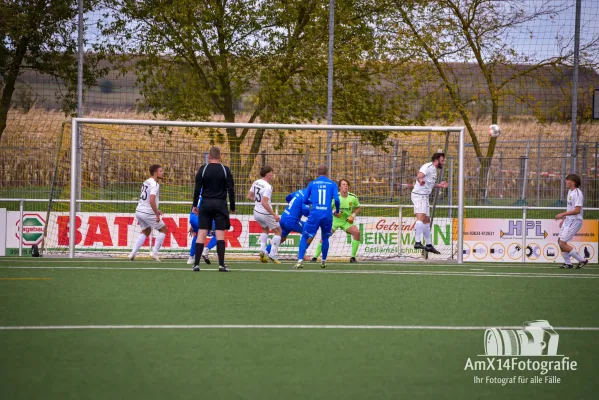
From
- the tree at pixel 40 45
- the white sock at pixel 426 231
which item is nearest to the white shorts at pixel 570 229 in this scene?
the white sock at pixel 426 231

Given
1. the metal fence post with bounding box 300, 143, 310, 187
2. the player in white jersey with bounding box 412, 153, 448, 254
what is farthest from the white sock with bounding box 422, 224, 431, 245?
the metal fence post with bounding box 300, 143, 310, 187

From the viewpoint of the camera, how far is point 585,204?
17.6 m

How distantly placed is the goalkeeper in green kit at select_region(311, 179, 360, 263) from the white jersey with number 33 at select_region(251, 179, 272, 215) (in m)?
1.39

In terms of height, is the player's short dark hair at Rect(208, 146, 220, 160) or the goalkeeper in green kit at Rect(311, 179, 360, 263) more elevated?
the player's short dark hair at Rect(208, 146, 220, 160)

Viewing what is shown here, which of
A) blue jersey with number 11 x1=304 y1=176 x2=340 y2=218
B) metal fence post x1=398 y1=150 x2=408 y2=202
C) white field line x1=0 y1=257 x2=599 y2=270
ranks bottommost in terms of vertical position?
white field line x1=0 y1=257 x2=599 y2=270

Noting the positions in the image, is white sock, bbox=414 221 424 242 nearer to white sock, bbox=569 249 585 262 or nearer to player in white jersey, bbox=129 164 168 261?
white sock, bbox=569 249 585 262

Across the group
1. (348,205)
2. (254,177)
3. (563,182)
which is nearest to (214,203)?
(348,205)

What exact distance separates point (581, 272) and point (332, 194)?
4.55 metres

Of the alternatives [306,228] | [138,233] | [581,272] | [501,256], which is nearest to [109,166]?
[138,233]

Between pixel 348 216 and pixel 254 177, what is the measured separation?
2.62 metres

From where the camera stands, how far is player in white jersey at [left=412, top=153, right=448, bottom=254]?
15352 mm

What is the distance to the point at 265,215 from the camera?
15.2 m

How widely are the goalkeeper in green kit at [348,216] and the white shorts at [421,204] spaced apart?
3.81 feet

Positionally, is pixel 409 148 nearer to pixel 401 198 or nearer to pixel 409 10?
pixel 401 198
